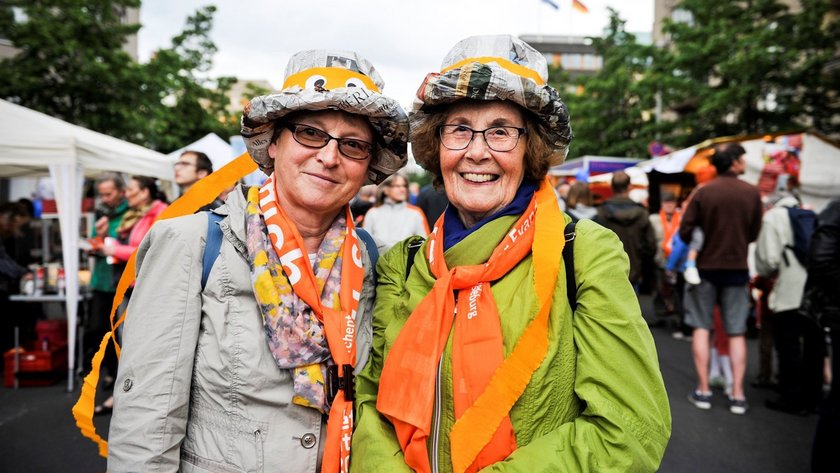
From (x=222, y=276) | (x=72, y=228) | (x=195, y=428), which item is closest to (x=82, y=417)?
(x=195, y=428)

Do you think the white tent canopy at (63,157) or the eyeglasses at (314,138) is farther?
the white tent canopy at (63,157)

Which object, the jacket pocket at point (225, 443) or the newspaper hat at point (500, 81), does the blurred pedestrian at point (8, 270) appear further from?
the newspaper hat at point (500, 81)

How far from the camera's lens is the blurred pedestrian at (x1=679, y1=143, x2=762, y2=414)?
4.61 m

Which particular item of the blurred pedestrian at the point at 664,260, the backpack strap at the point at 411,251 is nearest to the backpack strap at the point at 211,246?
the backpack strap at the point at 411,251

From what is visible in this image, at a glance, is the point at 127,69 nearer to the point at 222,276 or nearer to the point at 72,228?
the point at 72,228

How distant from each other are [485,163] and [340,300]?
0.65 metres

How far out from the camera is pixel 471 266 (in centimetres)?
160

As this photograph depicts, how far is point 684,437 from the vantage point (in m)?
4.30

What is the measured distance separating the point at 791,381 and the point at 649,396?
4603 mm

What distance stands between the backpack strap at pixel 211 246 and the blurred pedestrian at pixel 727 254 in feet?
14.3

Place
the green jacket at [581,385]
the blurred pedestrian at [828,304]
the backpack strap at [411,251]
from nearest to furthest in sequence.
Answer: the green jacket at [581,385] < the backpack strap at [411,251] < the blurred pedestrian at [828,304]

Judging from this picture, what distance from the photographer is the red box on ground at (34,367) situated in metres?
5.73

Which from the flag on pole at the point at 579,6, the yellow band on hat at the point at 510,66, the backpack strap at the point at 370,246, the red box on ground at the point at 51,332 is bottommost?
the red box on ground at the point at 51,332

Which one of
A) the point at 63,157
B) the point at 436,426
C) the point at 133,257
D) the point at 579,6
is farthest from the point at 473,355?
the point at 579,6
